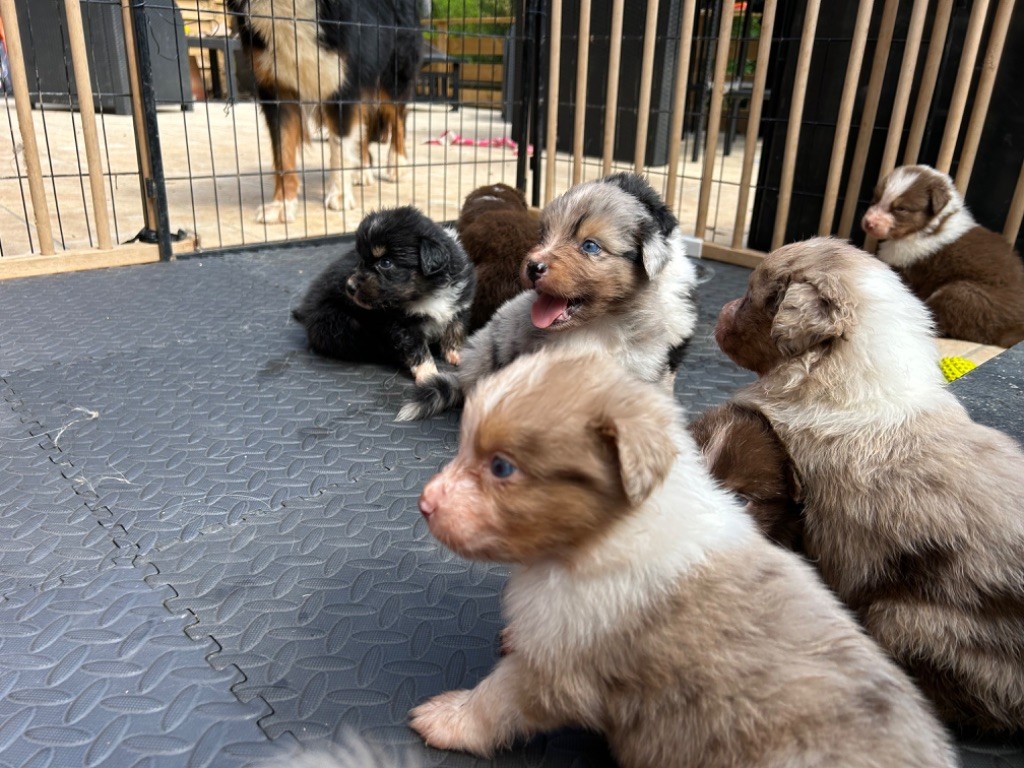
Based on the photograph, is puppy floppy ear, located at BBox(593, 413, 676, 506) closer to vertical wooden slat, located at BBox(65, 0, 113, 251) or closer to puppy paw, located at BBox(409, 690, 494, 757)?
puppy paw, located at BBox(409, 690, 494, 757)

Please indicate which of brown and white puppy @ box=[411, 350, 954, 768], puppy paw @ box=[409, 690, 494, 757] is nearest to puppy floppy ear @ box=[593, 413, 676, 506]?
brown and white puppy @ box=[411, 350, 954, 768]

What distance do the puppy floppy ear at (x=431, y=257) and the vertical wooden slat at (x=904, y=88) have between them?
11.5 feet

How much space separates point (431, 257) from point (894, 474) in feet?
9.36

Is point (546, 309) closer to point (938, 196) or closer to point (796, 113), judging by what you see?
point (938, 196)

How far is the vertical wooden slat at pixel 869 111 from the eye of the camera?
570 cm

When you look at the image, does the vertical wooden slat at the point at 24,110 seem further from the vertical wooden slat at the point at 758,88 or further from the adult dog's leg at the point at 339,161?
Answer: the vertical wooden slat at the point at 758,88

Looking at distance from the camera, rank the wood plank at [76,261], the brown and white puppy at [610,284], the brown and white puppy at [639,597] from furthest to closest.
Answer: the wood plank at [76,261]
the brown and white puppy at [610,284]
the brown and white puppy at [639,597]

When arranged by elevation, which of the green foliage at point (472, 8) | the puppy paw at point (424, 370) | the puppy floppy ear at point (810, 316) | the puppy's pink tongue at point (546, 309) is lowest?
the puppy paw at point (424, 370)

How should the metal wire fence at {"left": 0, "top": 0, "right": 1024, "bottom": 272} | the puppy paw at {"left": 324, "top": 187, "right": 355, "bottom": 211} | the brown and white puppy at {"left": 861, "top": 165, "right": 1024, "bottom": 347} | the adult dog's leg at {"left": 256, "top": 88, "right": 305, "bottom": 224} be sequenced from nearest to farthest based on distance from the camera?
the brown and white puppy at {"left": 861, "top": 165, "right": 1024, "bottom": 347}
the metal wire fence at {"left": 0, "top": 0, "right": 1024, "bottom": 272}
the adult dog's leg at {"left": 256, "top": 88, "right": 305, "bottom": 224}
the puppy paw at {"left": 324, "top": 187, "right": 355, "bottom": 211}

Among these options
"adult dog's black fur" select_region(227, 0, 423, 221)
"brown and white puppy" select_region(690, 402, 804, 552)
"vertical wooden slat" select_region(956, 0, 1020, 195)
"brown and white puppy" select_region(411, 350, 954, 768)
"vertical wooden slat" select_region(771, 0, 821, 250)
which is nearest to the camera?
"brown and white puppy" select_region(411, 350, 954, 768)

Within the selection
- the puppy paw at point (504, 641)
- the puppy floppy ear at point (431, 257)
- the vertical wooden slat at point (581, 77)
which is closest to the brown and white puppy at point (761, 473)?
the puppy paw at point (504, 641)

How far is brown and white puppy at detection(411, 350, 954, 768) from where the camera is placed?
5.25 feet

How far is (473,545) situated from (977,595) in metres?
1.34

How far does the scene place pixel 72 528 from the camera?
2818 millimetres
